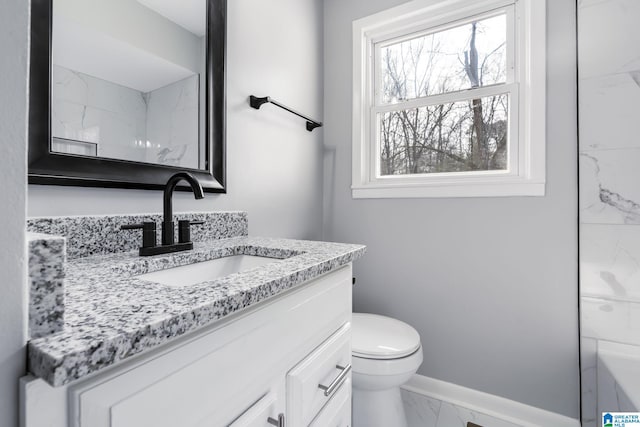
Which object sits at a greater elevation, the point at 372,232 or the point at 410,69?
→ the point at 410,69

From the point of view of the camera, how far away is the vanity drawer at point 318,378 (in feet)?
2.06

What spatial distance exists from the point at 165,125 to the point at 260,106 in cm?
50

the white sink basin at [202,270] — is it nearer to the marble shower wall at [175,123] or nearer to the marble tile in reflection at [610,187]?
the marble shower wall at [175,123]

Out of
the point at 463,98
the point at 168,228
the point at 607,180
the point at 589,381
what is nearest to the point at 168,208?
the point at 168,228

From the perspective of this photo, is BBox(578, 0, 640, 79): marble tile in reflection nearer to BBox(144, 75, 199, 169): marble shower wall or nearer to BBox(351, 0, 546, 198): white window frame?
BBox(351, 0, 546, 198): white window frame

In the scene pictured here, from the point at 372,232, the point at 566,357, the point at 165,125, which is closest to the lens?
Result: the point at 165,125

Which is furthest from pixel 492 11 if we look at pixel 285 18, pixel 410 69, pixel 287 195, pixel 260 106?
pixel 287 195

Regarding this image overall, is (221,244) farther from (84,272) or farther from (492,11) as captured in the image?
(492,11)

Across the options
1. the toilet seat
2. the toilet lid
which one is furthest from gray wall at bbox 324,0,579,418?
the toilet seat

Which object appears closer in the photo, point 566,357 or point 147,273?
point 147,273

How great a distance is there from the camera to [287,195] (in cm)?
159

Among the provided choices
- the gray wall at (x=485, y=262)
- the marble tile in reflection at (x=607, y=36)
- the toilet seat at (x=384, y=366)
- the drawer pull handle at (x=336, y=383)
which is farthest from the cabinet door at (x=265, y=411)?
the marble tile in reflection at (x=607, y=36)

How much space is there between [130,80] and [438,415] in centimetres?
189

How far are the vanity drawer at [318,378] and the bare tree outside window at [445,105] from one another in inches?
45.9
